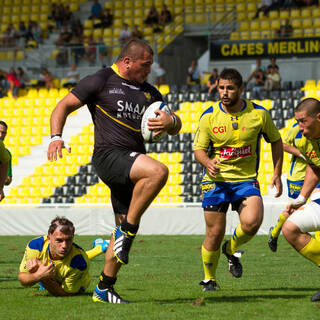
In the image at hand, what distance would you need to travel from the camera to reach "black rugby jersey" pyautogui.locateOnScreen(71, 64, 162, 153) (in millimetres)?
6363

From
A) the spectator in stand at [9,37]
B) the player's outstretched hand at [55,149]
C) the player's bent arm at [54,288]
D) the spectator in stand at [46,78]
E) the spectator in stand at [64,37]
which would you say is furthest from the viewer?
the spectator in stand at [64,37]

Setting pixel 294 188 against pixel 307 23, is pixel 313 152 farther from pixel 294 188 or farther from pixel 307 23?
pixel 307 23

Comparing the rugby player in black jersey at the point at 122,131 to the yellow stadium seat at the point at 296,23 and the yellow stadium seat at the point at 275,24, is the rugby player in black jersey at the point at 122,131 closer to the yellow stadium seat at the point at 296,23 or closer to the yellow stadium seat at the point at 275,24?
the yellow stadium seat at the point at 296,23

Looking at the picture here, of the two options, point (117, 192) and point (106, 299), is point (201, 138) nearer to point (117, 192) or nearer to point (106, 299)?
point (117, 192)

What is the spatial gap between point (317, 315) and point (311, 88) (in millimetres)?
16489

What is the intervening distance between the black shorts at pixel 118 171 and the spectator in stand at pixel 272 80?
1590 cm

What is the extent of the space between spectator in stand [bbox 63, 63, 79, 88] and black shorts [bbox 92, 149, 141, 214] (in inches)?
714

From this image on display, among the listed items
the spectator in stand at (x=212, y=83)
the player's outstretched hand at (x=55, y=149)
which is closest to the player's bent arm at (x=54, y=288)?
the player's outstretched hand at (x=55, y=149)

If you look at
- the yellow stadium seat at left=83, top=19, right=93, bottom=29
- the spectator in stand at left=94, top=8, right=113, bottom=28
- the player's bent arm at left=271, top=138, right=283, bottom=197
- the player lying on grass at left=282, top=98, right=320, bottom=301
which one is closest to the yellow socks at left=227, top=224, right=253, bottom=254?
the player's bent arm at left=271, top=138, right=283, bottom=197

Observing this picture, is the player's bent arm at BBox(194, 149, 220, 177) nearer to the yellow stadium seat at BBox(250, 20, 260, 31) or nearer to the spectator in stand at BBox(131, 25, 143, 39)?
the yellow stadium seat at BBox(250, 20, 260, 31)

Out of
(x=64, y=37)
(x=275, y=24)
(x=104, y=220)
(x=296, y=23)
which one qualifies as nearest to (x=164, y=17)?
(x=64, y=37)

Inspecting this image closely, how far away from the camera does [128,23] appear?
89.4 feet

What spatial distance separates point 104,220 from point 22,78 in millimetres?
9264

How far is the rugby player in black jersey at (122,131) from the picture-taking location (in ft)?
20.0
